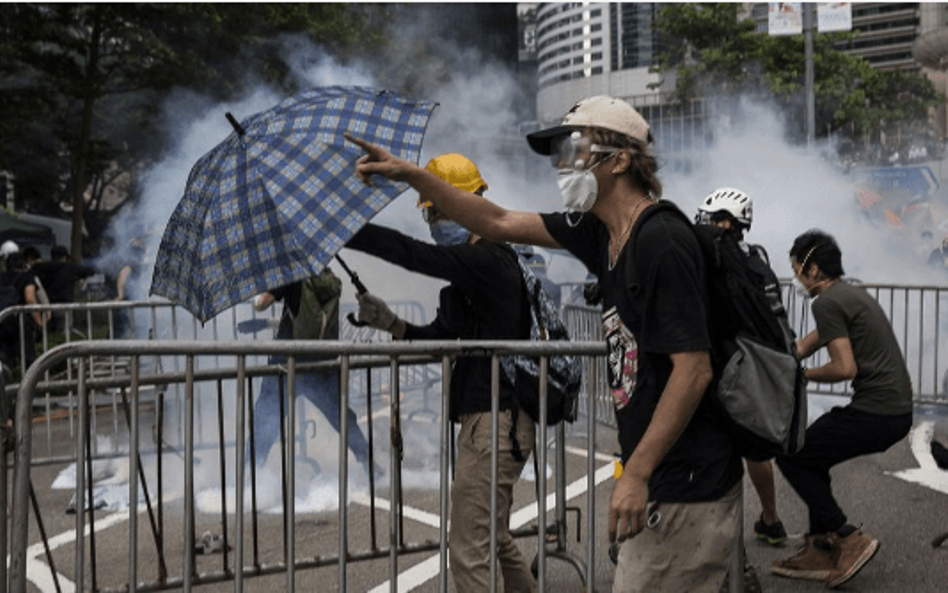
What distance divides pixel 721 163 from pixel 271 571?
22777 millimetres

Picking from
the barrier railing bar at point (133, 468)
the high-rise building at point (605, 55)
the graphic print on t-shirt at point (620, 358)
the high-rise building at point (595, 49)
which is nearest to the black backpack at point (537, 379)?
the graphic print on t-shirt at point (620, 358)

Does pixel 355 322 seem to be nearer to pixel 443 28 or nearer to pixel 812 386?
pixel 812 386

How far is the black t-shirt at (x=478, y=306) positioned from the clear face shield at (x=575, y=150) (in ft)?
2.84

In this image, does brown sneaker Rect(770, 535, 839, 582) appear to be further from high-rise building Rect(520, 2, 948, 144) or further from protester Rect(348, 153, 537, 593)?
high-rise building Rect(520, 2, 948, 144)

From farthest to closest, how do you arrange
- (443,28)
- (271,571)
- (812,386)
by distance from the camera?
(443,28) < (812,386) < (271,571)

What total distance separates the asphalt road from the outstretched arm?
156 centimetres

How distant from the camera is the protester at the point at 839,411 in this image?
4984mm

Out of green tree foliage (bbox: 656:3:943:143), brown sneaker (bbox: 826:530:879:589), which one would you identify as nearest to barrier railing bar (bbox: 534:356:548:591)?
brown sneaker (bbox: 826:530:879:589)

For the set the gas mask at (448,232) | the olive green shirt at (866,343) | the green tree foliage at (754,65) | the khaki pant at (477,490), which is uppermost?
the green tree foliage at (754,65)

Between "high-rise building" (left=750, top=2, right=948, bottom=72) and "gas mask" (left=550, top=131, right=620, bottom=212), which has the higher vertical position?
"high-rise building" (left=750, top=2, right=948, bottom=72)

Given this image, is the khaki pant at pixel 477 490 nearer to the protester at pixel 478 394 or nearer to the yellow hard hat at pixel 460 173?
the protester at pixel 478 394

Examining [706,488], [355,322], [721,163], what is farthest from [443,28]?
[706,488]

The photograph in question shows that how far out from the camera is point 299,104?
11.3 feet

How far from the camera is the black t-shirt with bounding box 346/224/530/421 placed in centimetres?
369
